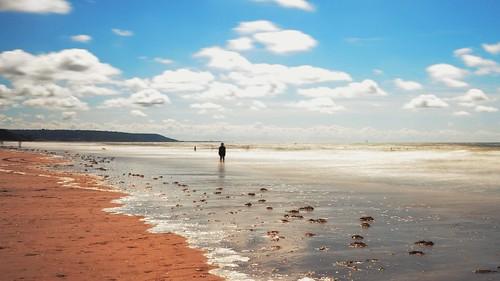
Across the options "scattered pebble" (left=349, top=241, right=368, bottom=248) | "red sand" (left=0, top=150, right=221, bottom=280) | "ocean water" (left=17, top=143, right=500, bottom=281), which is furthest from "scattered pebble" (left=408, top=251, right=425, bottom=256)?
"red sand" (left=0, top=150, right=221, bottom=280)

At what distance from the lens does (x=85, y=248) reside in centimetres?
1246

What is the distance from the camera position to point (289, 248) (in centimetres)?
1266

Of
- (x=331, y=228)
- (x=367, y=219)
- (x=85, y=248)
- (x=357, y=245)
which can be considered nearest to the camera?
(x=85, y=248)

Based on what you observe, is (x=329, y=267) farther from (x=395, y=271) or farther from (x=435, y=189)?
(x=435, y=189)

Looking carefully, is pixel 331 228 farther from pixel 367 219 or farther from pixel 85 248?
pixel 85 248

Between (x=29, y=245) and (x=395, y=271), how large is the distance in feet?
32.0

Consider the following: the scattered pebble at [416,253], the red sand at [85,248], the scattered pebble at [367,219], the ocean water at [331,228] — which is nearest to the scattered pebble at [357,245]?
the ocean water at [331,228]

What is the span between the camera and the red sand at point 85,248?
33.4 ft

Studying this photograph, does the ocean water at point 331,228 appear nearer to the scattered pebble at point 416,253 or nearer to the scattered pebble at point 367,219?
the scattered pebble at point 416,253

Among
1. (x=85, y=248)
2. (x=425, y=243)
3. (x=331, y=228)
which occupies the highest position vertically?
(x=425, y=243)

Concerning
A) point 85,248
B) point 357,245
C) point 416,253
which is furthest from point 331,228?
point 85,248

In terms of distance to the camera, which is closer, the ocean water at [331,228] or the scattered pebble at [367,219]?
the ocean water at [331,228]

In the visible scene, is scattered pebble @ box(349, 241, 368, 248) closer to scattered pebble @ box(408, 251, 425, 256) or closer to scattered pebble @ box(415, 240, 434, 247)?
scattered pebble @ box(408, 251, 425, 256)

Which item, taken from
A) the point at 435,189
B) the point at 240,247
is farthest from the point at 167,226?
the point at 435,189
